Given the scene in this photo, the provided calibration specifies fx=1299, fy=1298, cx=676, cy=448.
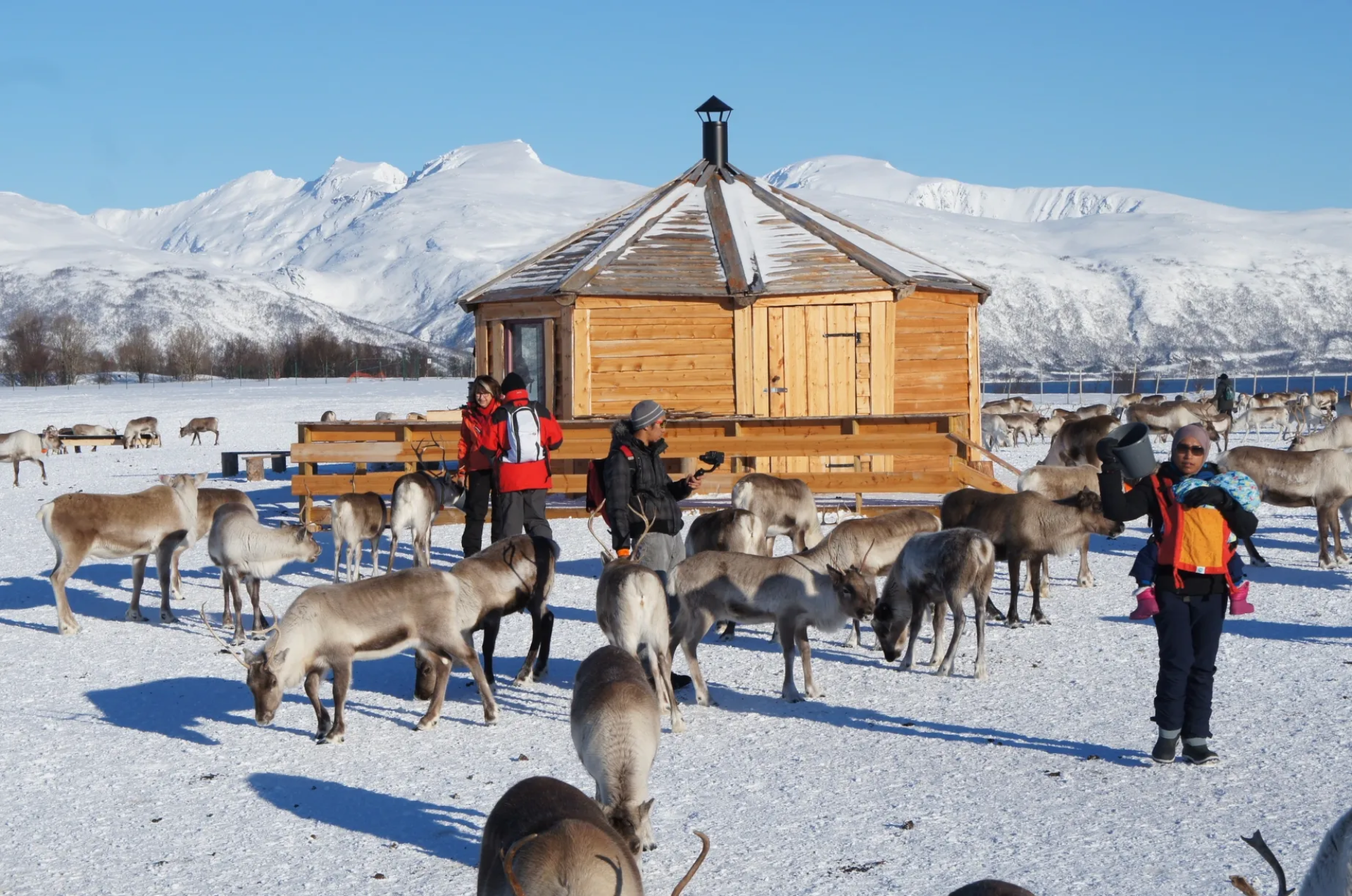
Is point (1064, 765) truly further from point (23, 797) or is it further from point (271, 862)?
point (23, 797)

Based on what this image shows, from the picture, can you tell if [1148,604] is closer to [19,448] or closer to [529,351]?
[529,351]

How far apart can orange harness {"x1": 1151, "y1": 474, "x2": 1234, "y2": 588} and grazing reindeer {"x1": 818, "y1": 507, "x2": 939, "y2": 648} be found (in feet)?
10.4

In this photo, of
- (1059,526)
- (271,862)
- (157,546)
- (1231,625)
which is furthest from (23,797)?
(1231,625)

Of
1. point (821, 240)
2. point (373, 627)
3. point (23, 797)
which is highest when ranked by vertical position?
point (821, 240)

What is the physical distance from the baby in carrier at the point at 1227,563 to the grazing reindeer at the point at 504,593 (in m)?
3.73

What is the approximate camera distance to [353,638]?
23.9 ft

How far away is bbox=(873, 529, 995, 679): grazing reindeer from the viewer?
28.1 feet

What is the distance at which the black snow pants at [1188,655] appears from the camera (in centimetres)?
634

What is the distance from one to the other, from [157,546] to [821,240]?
12.5 m

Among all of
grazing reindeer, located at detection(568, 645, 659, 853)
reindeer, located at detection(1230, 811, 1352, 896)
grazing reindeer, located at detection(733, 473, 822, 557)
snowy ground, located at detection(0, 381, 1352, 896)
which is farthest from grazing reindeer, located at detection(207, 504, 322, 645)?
reindeer, located at detection(1230, 811, 1352, 896)

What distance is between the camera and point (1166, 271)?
183500 mm

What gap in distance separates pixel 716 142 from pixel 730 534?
47.5 feet

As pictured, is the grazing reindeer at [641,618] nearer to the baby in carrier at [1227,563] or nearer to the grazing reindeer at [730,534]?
the grazing reindeer at [730,534]

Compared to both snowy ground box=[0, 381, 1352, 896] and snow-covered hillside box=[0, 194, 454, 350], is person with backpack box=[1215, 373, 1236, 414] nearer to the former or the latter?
snowy ground box=[0, 381, 1352, 896]
